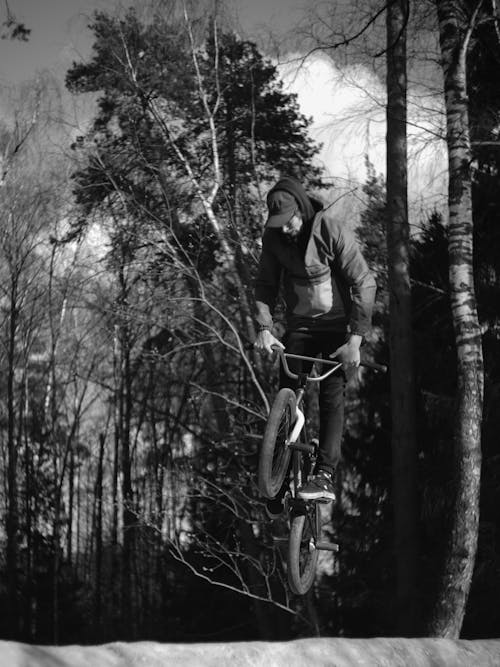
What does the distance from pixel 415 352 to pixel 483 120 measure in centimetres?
471

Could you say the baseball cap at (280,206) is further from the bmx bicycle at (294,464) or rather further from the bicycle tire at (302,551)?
the bicycle tire at (302,551)

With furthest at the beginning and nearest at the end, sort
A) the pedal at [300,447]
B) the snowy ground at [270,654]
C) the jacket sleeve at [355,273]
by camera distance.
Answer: the pedal at [300,447]
the jacket sleeve at [355,273]
the snowy ground at [270,654]

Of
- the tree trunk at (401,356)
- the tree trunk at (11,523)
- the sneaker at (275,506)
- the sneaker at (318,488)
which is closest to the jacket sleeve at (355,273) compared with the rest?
the sneaker at (318,488)

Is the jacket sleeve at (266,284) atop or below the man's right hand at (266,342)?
atop

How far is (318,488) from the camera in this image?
517cm

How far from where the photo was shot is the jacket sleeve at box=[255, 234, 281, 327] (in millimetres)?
5148

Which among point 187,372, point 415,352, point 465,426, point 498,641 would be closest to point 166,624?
point 187,372

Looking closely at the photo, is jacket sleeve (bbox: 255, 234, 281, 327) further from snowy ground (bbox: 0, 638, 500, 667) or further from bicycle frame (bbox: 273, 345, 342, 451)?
snowy ground (bbox: 0, 638, 500, 667)

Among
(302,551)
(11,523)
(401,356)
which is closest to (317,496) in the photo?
(302,551)

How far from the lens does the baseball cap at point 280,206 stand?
4645 millimetres

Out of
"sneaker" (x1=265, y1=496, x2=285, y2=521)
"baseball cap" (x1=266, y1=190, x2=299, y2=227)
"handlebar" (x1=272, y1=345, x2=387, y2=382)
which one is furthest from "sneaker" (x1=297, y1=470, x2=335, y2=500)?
"baseball cap" (x1=266, y1=190, x2=299, y2=227)

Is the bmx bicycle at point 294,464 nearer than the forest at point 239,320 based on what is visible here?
Yes

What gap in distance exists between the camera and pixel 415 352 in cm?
1653

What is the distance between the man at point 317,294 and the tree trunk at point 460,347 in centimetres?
540
